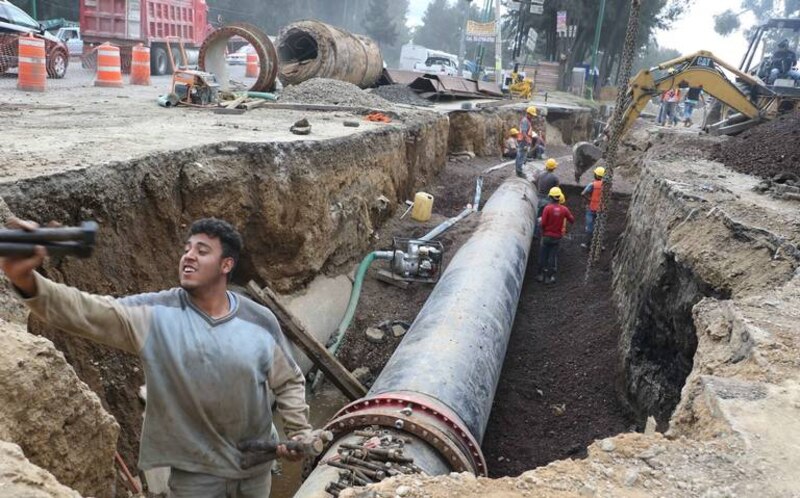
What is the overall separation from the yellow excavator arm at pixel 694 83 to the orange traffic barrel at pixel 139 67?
11.7 metres

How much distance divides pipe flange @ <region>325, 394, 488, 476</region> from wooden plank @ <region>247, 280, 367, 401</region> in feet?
8.07

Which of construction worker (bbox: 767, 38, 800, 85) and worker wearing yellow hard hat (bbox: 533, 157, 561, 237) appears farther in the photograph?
construction worker (bbox: 767, 38, 800, 85)

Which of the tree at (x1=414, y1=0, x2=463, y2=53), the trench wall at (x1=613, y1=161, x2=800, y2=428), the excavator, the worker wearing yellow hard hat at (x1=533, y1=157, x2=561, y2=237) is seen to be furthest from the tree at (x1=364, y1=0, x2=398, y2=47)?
the trench wall at (x1=613, y1=161, x2=800, y2=428)

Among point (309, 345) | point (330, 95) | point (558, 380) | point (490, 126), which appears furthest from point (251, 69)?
point (558, 380)

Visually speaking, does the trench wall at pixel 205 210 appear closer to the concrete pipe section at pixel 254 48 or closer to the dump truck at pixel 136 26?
the concrete pipe section at pixel 254 48

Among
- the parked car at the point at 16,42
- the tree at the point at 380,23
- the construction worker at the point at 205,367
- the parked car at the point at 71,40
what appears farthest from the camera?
the tree at the point at 380,23

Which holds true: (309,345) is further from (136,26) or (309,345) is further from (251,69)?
(251,69)

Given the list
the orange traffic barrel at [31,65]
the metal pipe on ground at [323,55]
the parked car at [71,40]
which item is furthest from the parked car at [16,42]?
the parked car at [71,40]

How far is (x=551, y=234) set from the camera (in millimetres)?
11133

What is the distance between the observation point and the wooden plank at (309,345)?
24.2 ft

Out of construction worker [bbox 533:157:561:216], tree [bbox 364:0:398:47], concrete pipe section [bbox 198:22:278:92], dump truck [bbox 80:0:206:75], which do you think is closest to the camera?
construction worker [bbox 533:157:561:216]

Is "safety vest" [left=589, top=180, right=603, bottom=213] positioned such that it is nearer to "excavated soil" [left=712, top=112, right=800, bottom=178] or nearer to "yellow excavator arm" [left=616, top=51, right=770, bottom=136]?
"yellow excavator arm" [left=616, top=51, right=770, bottom=136]

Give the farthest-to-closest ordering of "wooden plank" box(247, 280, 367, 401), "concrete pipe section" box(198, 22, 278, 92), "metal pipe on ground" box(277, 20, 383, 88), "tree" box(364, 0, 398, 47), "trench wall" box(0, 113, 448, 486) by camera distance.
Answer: "tree" box(364, 0, 398, 47), "metal pipe on ground" box(277, 20, 383, 88), "concrete pipe section" box(198, 22, 278, 92), "wooden plank" box(247, 280, 367, 401), "trench wall" box(0, 113, 448, 486)

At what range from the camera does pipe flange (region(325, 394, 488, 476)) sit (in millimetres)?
4812
